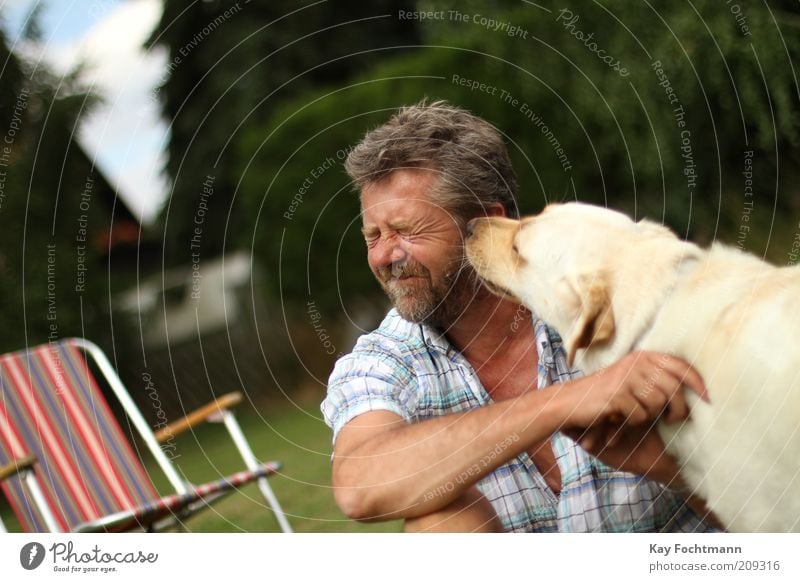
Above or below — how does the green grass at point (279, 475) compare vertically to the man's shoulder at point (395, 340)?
below

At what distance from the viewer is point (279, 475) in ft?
15.4

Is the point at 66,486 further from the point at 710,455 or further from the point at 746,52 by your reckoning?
the point at 746,52

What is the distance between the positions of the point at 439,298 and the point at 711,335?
74 cm

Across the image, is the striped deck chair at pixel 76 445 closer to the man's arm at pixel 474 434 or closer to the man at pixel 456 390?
the man at pixel 456 390

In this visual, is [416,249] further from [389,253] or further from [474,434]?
[474,434]

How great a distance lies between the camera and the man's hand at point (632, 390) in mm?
2213

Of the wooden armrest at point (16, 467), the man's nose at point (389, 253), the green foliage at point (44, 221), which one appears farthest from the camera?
the green foliage at point (44, 221)

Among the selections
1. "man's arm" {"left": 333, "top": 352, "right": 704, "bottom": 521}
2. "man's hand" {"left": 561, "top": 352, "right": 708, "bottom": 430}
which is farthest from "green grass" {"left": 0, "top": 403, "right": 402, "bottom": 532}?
"man's hand" {"left": 561, "top": 352, "right": 708, "bottom": 430}

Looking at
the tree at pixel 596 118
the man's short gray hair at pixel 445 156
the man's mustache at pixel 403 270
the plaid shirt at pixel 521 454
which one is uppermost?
the tree at pixel 596 118

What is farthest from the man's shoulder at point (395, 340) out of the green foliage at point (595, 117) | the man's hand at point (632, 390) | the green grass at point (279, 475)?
the green foliage at point (595, 117)

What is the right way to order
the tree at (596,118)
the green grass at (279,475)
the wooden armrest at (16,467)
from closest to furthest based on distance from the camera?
the wooden armrest at (16,467), the green grass at (279,475), the tree at (596,118)

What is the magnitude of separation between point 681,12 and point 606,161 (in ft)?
3.12

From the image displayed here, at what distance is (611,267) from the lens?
2422mm

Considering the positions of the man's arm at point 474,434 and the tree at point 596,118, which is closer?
the man's arm at point 474,434
